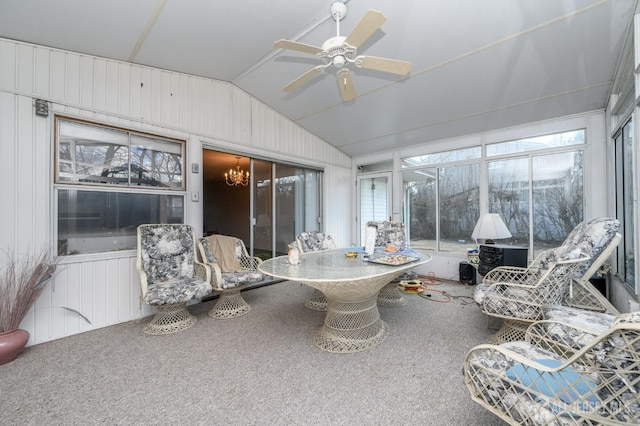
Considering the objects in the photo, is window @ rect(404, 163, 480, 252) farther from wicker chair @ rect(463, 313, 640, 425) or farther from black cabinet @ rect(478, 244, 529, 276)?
wicker chair @ rect(463, 313, 640, 425)

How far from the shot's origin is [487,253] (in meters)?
3.49

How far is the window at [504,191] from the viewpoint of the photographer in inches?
148

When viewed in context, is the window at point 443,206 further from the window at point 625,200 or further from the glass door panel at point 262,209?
the glass door panel at point 262,209

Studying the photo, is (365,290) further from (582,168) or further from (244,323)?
(582,168)

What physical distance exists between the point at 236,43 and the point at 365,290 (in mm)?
3088

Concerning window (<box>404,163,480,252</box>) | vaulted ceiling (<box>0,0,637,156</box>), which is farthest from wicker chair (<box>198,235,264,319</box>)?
window (<box>404,163,480,252</box>)

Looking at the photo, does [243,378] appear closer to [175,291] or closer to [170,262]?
[175,291]

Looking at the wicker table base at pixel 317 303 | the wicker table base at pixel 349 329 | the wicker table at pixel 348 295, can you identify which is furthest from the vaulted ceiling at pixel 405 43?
the wicker table base at pixel 317 303

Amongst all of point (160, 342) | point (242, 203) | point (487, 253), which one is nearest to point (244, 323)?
point (160, 342)

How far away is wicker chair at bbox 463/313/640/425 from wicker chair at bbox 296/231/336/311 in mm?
2253

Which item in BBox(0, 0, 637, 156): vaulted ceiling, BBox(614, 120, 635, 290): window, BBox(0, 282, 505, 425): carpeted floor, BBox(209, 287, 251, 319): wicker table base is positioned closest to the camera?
BBox(0, 282, 505, 425): carpeted floor

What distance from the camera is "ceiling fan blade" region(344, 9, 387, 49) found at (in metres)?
1.74

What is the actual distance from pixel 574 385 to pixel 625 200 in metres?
3.07

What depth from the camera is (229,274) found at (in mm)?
3189
